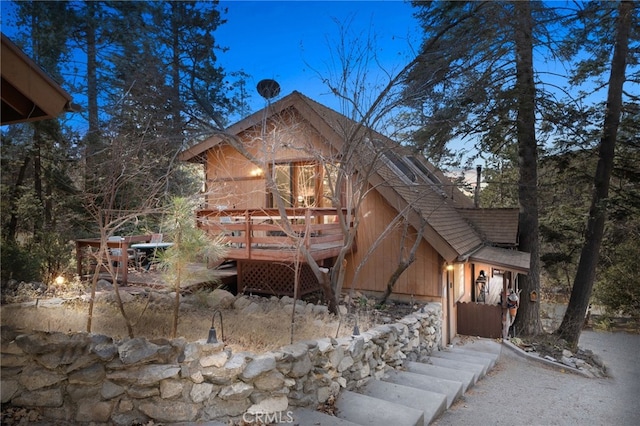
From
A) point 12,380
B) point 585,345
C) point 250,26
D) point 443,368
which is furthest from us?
point 585,345

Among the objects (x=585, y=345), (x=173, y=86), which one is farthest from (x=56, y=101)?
(x=585, y=345)

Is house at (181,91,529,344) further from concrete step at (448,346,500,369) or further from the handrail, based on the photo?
concrete step at (448,346,500,369)

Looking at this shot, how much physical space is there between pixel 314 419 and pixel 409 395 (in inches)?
57.0

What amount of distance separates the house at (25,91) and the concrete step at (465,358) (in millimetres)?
7255

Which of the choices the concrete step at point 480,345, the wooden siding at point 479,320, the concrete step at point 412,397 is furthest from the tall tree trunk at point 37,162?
the wooden siding at point 479,320

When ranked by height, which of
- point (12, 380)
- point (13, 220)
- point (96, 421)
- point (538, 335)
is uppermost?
point (13, 220)

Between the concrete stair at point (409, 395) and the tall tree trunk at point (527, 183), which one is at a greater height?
the tall tree trunk at point (527, 183)

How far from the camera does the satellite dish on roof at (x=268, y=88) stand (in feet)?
23.6

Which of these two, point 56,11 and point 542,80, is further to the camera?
point 542,80

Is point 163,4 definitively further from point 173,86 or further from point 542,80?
point 542,80

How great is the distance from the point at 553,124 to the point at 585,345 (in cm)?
801

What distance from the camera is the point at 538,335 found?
9.54 m

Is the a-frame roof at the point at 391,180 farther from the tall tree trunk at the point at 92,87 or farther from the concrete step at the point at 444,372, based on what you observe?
the concrete step at the point at 444,372

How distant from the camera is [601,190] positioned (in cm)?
921
